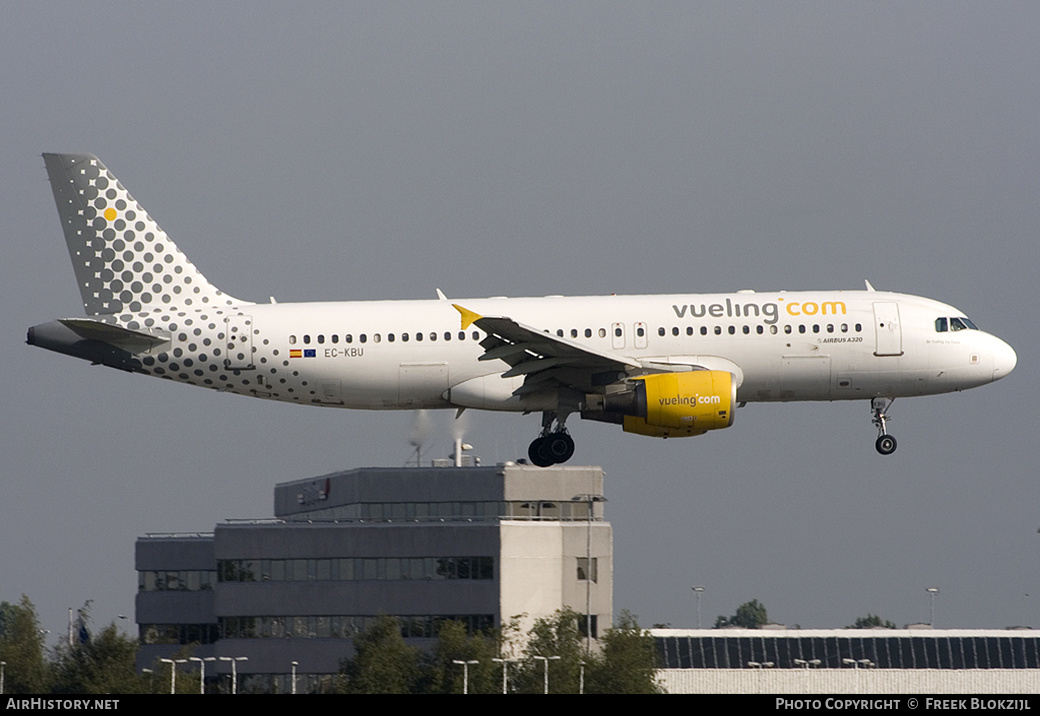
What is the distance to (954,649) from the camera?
3497 inches

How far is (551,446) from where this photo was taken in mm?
44375

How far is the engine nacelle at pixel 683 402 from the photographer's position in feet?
136

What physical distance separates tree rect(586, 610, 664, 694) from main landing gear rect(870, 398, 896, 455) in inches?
696

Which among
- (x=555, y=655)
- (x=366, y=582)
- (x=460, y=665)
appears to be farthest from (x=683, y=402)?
(x=366, y=582)

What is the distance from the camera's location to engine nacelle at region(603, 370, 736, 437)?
41375 mm

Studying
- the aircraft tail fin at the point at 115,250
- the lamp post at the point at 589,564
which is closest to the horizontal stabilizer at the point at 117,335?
the aircraft tail fin at the point at 115,250

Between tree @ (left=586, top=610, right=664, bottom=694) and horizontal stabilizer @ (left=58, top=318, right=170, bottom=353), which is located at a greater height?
horizontal stabilizer @ (left=58, top=318, right=170, bottom=353)

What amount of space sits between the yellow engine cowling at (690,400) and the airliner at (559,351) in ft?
0.19

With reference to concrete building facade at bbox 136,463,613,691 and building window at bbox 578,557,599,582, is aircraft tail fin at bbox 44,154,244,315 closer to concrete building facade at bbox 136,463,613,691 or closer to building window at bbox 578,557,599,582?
concrete building facade at bbox 136,463,613,691

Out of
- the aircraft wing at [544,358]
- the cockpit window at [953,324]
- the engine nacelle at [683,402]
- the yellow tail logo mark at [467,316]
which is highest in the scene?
the cockpit window at [953,324]

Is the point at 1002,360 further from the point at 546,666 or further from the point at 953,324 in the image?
the point at 546,666

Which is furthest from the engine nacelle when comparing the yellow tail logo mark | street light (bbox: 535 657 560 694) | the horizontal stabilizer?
street light (bbox: 535 657 560 694)

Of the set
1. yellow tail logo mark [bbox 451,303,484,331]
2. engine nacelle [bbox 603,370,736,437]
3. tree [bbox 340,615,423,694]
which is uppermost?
yellow tail logo mark [bbox 451,303,484,331]

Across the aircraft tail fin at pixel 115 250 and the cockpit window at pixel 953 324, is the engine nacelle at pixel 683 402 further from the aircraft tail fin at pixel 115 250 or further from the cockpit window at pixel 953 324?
the aircraft tail fin at pixel 115 250
